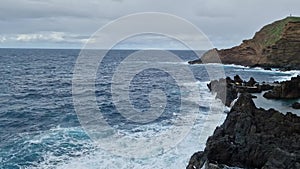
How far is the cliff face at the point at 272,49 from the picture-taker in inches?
2756

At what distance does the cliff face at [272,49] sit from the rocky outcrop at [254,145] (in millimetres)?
53981

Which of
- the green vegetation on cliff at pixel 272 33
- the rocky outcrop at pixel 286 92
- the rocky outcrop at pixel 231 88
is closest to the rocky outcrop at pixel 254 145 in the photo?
the rocky outcrop at pixel 286 92

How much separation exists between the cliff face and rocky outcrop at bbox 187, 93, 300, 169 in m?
54.0

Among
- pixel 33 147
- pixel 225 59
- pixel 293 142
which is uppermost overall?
pixel 225 59

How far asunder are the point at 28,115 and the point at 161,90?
20827 millimetres

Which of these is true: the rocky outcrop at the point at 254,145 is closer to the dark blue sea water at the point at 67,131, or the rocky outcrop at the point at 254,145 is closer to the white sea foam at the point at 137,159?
the white sea foam at the point at 137,159

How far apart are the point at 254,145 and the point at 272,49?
62317 millimetres

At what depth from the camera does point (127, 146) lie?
66.3 feet

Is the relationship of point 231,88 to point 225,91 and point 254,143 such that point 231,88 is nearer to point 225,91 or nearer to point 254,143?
point 225,91

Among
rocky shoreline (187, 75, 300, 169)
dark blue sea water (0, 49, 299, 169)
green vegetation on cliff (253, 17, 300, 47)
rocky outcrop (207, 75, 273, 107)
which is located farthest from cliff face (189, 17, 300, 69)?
rocky shoreline (187, 75, 300, 169)

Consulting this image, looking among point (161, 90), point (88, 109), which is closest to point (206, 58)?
point (161, 90)

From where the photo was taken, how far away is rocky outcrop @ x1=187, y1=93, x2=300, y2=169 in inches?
543

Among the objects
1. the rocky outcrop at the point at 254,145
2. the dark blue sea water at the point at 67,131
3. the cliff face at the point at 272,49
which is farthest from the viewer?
the cliff face at the point at 272,49

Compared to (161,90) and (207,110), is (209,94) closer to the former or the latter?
(161,90)
